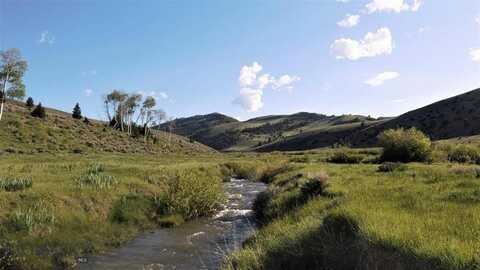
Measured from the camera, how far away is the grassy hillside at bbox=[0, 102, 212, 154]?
59.5m

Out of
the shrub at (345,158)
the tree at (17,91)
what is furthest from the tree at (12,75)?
the shrub at (345,158)

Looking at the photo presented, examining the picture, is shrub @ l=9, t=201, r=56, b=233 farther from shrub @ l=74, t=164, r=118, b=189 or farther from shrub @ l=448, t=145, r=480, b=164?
shrub @ l=448, t=145, r=480, b=164

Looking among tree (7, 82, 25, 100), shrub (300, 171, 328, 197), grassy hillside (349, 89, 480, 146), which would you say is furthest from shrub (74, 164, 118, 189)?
grassy hillside (349, 89, 480, 146)

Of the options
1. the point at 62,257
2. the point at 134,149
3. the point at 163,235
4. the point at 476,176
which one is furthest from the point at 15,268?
the point at 134,149

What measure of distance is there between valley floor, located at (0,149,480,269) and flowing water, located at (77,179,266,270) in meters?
0.74

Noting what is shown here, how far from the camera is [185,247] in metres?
14.6

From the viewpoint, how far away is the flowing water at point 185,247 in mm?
12430

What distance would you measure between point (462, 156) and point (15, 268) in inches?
1527

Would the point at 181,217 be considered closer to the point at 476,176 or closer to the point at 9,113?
the point at 476,176

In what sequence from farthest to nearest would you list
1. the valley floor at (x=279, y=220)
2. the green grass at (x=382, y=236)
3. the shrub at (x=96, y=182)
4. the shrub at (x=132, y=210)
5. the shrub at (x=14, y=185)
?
the shrub at (x=96, y=182), the shrub at (x=132, y=210), the shrub at (x=14, y=185), the valley floor at (x=279, y=220), the green grass at (x=382, y=236)

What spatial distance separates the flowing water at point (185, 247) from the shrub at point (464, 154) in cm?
2615

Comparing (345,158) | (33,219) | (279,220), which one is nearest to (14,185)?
(33,219)

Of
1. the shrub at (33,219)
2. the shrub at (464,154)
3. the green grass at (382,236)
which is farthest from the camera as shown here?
the shrub at (464,154)

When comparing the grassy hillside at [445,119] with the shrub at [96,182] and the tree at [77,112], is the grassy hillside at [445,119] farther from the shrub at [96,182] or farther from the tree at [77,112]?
the shrub at [96,182]
